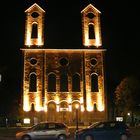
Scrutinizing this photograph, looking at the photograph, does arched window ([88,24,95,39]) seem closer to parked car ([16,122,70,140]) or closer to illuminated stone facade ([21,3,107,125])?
illuminated stone facade ([21,3,107,125])

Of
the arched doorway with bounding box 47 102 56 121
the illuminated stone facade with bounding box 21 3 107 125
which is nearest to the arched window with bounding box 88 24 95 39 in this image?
the illuminated stone facade with bounding box 21 3 107 125

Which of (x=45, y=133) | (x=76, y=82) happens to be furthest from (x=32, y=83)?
(x=45, y=133)

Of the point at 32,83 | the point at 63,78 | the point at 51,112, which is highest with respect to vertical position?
the point at 63,78

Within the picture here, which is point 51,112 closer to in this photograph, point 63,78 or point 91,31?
point 63,78

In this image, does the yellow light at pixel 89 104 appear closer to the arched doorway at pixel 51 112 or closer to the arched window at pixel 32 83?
the arched doorway at pixel 51 112

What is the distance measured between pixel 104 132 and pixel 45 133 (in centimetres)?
494

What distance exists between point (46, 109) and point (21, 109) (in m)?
4.23

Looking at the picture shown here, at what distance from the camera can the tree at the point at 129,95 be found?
6378 cm

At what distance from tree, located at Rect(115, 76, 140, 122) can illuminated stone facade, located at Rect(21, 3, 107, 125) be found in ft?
10.8

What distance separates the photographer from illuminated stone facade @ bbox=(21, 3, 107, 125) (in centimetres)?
6719

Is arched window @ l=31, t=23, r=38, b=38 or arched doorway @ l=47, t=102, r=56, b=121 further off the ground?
arched window @ l=31, t=23, r=38, b=38

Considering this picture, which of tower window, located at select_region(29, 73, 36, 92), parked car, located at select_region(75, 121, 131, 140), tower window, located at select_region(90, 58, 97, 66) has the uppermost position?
tower window, located at select_region(90, 58, 97, 66)

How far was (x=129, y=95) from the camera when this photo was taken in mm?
64125

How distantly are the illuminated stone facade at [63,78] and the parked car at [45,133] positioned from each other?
1303 inches
